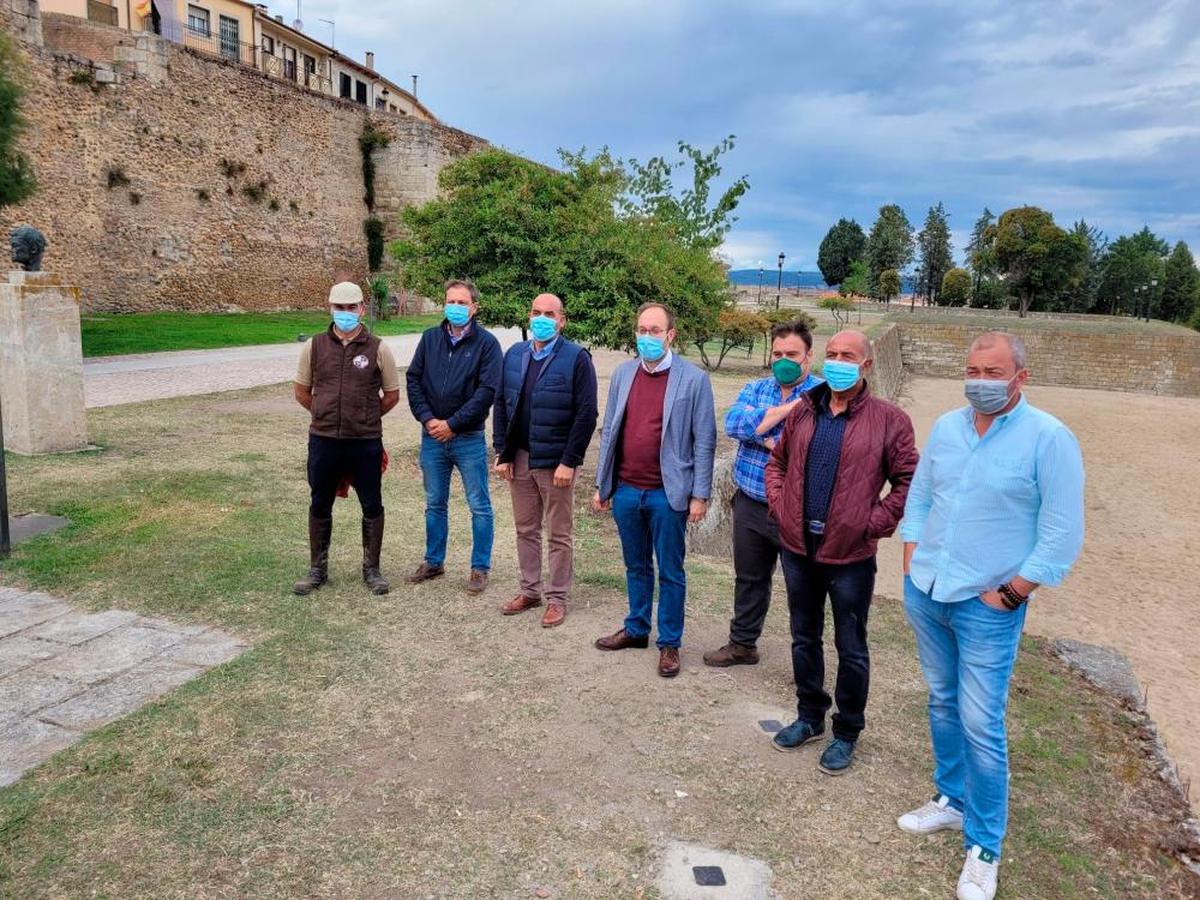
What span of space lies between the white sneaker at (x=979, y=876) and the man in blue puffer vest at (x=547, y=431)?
8.30 feet

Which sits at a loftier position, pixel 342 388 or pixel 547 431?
pixel 342 388

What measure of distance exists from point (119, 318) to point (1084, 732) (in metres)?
24.1

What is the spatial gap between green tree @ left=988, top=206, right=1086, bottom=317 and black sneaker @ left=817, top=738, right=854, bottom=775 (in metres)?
55.4

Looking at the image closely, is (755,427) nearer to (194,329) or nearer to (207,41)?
(194,329)

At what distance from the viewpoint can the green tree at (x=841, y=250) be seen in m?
77.0

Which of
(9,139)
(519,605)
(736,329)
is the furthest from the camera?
(736,329)

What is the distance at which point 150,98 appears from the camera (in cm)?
2408

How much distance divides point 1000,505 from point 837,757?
1.31 meters

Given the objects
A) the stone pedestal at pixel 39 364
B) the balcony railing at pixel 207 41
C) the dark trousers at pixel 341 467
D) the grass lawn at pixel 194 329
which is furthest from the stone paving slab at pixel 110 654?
the balcony railing at pixel 207 41

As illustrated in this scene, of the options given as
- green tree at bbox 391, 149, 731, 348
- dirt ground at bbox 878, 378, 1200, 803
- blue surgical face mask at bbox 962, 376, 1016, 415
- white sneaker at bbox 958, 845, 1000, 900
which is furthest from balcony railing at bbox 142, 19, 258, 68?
white sneaker at bbox 958, 845, 1000, 900

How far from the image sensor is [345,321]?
16.1 feet

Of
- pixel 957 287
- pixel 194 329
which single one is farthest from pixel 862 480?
pixel 957 287

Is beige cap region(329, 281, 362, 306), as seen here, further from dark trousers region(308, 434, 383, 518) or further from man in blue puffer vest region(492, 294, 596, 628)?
man in blue puffer vest region(492, 294, 596, 628)


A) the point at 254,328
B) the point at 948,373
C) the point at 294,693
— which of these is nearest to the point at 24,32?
the point at 254,328
